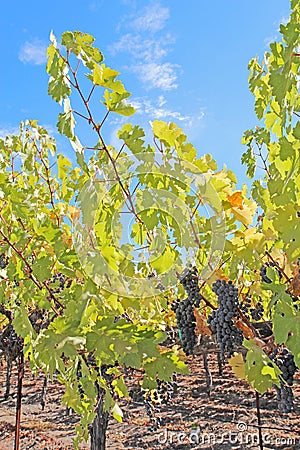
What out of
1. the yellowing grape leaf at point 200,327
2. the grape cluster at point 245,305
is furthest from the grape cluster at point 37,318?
the yellowing grape leaf at point 200,327

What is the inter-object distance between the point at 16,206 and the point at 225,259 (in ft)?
3.93

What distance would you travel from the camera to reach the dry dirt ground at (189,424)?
5.78m

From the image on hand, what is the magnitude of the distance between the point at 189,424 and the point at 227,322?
5046mm

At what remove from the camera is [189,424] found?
641 cm

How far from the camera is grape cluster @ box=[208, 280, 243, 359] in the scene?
190 centimetres

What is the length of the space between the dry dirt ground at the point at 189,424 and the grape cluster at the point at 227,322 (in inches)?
142

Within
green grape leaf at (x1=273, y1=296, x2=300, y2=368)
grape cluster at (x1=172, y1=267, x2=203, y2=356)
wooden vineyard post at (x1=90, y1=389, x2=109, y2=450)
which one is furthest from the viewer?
wooden vineyard post at (x1=90, y1=389, x2=109, y2=450)

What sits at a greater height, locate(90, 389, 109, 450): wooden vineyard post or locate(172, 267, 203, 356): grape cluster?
locate(172, 267, 203, 356): grape cluster

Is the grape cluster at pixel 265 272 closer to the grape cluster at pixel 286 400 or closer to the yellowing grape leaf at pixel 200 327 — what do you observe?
the yellowing grape leaf at pixel 200 327

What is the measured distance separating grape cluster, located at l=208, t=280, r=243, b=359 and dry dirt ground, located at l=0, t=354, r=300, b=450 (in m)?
3.61

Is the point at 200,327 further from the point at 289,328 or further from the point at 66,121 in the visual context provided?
the point at 66,121

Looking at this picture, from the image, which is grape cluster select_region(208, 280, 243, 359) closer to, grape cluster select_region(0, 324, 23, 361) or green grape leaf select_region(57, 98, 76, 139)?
green grape leaf select_region(57, 98, 76, 139)

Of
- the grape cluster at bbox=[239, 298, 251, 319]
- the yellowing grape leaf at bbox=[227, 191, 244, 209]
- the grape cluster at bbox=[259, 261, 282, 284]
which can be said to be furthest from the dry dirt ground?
the yellowing grape leaf at bbox=[227, 191, 244, 209]

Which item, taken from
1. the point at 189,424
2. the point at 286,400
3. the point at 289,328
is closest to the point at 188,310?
the point at 289,328
